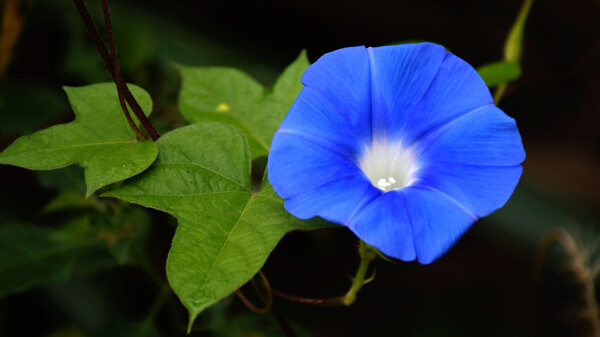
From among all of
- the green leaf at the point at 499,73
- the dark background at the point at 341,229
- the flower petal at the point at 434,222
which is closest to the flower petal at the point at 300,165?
the flower petal at the point at 434,222

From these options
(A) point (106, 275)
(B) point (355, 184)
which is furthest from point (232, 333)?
(B) point (355, 184)

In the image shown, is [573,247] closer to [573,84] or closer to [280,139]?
[280,139]

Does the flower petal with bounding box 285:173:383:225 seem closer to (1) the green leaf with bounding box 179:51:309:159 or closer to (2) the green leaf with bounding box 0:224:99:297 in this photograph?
(1) the green leaf with bounding box 179:51:309:159

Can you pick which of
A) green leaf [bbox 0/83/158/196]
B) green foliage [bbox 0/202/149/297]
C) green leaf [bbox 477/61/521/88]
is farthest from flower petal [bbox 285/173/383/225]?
green foliage [bbox 0/202/149/297]

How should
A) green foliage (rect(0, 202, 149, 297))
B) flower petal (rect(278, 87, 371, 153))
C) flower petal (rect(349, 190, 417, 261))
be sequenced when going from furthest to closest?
1. green foliage (rect(0, 202, 149, 297))
2. flower petal (rect(278, 87, 371, 153))
3. flower petal (rect(349, 190, 417, 261))

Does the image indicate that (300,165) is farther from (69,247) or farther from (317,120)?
(69,247)

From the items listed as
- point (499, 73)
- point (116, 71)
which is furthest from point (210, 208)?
point (499, 73)

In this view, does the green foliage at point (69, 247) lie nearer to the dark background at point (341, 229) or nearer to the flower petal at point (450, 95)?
the dark background at point (341, 229)
